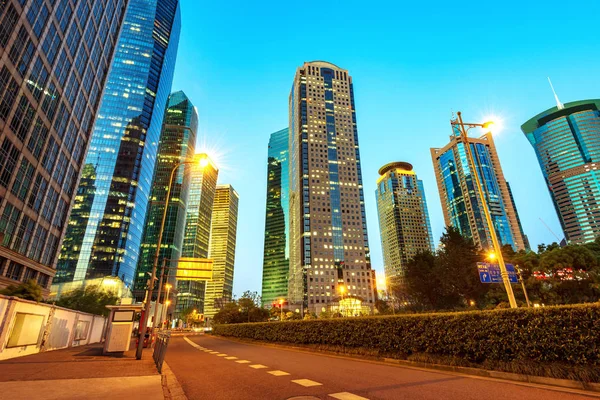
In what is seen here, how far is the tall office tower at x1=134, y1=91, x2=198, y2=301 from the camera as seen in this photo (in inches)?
6220

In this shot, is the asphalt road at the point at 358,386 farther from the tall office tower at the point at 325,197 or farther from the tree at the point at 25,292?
the tall office tower at the point at 325,197

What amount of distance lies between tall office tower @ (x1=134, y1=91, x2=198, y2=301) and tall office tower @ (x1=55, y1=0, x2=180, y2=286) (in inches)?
873

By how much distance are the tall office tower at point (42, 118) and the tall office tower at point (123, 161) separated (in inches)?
2358

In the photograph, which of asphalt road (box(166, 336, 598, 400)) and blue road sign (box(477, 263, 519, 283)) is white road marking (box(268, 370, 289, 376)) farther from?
blue road sign (box(477, 263, 519, 283))

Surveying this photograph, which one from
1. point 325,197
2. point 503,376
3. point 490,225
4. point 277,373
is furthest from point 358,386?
point 325,197

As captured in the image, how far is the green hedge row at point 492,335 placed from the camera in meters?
7.38

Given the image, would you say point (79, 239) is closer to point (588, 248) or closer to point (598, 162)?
point (588, 248)

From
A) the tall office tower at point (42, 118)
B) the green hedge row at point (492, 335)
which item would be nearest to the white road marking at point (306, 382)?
the green hedge row at point (492, 335)

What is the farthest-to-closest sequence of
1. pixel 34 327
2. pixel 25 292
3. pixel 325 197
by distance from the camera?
pixel 325 197
pixel 25 292
pixel 34 327

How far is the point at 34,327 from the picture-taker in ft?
57.0

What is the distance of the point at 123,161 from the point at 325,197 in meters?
96.7

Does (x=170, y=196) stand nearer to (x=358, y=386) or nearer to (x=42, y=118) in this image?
(x=42, y=118)

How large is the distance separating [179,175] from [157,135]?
4413 cm

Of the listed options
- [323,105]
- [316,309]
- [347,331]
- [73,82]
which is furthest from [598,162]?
[73,82]
